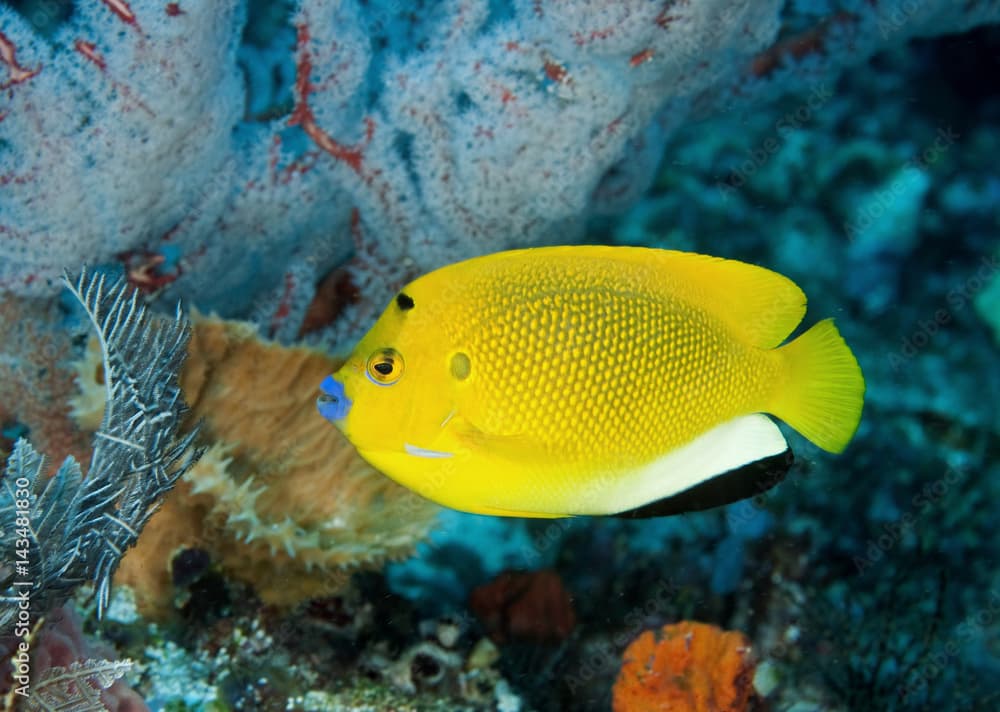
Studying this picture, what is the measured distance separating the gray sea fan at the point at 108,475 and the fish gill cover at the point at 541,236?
0.81 feet

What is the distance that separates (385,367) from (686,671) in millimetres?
1696

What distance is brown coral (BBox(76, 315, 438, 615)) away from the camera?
94.0 inches

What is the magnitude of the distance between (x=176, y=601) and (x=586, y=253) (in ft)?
6.23

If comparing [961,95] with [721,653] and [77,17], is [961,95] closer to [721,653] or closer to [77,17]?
[721,653]

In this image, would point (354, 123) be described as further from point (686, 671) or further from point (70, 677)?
point (686, 671)

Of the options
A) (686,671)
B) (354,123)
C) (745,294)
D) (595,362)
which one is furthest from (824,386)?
(354,123)

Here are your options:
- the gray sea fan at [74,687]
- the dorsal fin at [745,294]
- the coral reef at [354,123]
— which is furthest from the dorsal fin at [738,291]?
the gray sea fan at [74,687]

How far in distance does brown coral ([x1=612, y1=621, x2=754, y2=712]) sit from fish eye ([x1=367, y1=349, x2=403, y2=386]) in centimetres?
162

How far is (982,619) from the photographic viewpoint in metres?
2.65

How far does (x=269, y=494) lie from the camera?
252cm

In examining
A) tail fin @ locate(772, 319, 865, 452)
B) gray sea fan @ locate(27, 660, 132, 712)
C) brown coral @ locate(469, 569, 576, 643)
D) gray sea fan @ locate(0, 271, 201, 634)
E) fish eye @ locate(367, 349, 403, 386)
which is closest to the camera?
fish eye @ locate(367, 349, 403, 386)

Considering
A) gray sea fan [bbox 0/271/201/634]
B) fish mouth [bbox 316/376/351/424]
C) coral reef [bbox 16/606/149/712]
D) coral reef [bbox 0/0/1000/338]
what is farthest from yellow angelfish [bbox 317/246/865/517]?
coral reef [bbox 0/0/1000/338]

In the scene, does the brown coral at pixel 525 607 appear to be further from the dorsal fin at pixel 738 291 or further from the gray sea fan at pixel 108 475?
the dorsal fin at pixel 738 291

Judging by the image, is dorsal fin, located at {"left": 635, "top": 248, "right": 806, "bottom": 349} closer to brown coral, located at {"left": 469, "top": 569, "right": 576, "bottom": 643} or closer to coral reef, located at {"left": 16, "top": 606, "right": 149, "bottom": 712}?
brown coral, located at {"left": 469, "top": 569, "right": 576, "bottom": 643}
